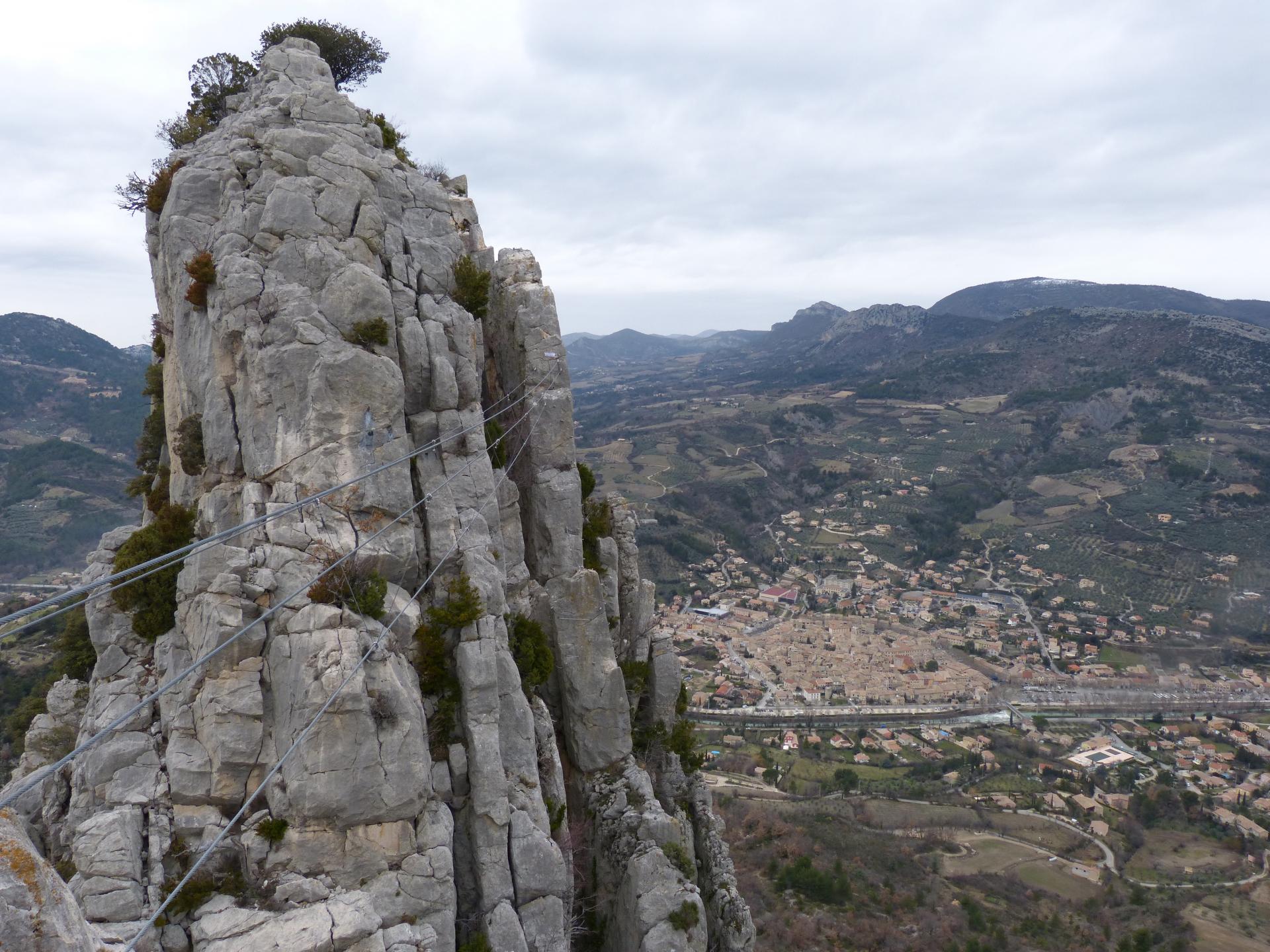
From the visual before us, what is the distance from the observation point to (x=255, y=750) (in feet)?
42.0

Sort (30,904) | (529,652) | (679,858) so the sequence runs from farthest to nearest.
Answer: (679,858), (529,652), (30,904)

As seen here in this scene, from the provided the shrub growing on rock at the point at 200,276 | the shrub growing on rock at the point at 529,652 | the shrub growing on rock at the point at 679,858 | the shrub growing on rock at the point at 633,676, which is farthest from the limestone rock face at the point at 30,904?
the shrub growing on rock at the point at 633,676

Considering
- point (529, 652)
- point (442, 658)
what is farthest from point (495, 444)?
point (442, 658)

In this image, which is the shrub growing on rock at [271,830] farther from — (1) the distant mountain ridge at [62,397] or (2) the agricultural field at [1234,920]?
(1) the distant mountain ridge at [62,397]

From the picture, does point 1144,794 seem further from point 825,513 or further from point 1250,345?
point 1250,345

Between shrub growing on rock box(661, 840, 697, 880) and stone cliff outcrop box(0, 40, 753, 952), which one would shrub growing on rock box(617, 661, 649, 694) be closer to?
stone cliff outcrop box(0, 40, 753, 952)

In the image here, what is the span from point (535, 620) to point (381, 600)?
6863 millimetres

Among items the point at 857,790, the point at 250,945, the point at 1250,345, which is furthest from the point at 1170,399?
the point at 250,945

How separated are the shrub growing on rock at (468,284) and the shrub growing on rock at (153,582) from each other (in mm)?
9201

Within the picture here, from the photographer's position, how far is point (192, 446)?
17.1 m

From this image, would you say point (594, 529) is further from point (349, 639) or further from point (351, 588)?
point (349, 639)

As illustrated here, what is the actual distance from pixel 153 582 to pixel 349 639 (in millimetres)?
5172

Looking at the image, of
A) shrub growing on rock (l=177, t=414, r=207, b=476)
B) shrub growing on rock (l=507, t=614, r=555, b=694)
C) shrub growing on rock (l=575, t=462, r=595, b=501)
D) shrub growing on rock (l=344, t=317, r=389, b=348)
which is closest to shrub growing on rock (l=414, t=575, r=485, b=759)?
shrub growing on rock (l=507, t=614, r=555, b=694)

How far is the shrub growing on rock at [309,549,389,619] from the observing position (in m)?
13.9
